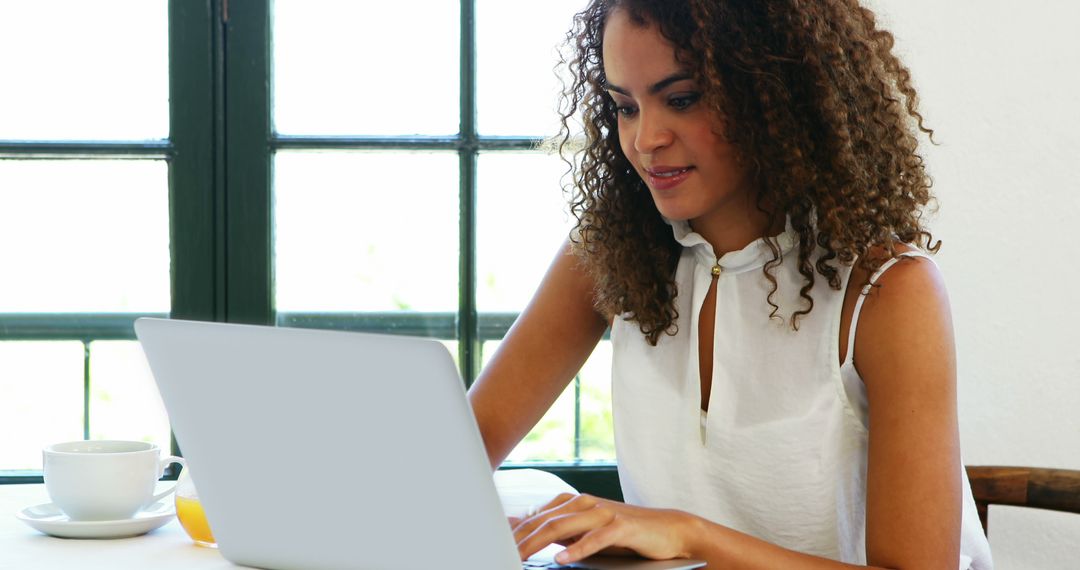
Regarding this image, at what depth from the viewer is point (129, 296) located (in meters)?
1.79

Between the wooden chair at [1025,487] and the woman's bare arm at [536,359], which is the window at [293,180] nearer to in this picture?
the woman's bare arm at [536,359]

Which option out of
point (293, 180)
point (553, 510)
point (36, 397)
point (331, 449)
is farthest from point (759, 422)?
point (36, 397)

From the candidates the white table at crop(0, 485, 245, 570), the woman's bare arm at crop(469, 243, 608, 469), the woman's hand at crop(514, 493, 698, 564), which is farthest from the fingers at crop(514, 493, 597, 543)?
the woman's bare arm at crop(469, 243, 608, 469)

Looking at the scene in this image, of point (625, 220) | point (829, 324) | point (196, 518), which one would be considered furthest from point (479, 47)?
point (196, 518)

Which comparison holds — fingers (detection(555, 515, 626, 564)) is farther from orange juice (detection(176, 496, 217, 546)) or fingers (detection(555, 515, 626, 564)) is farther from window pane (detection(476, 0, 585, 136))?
window pane (detection(476, 0, 585, 136))

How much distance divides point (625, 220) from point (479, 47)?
501mm

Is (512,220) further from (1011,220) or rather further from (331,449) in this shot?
(331,449)

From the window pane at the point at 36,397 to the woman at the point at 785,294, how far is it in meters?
0.93

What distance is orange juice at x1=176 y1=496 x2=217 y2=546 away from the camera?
1077 millimetres

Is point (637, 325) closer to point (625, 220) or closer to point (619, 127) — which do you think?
point (625, 220)

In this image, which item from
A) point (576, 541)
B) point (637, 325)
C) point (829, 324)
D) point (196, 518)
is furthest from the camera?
point (637, 325)

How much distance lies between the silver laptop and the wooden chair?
2.42ft

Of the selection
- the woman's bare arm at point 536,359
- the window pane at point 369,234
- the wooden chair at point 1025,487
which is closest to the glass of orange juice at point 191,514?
the woman's bare arm at point 536,359

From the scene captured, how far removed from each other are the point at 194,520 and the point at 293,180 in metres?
0.81
